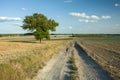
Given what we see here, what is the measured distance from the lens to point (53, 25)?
286 feet

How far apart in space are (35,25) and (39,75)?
218ft

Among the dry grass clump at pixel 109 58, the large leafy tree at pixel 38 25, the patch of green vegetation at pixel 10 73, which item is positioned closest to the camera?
the patch of green vegetation at pixel 10 73

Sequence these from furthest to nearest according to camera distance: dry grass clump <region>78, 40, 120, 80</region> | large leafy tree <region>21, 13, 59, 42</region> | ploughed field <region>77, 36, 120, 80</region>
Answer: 1. large leafy tree <region>21, 13, 59, 42</region>
2. ploughed field <region>77, 36, 120, 80</region>
3. dry grass clump <region>78, 40, 120, 80</region>

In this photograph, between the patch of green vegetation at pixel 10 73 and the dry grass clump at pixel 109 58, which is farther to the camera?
the dry grass clump at pixel 109 58

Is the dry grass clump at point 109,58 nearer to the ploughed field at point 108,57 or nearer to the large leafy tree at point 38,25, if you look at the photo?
the ploughed field at point 108,57

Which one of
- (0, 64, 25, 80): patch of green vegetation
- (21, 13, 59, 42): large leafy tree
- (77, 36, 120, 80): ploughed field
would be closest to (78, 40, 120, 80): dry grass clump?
(77, 36, 120, 80): ploughed field

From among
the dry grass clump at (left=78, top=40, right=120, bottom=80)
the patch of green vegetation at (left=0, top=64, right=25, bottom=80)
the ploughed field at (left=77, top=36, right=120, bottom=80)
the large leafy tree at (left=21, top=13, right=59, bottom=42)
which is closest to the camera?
the patch of green vegetation at (left=0, top=64, right=25, bottom=80)

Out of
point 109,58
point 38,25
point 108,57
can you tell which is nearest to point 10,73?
point 109,58

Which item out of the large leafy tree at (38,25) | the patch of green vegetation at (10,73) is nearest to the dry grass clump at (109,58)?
the patch of green vegetation at (10,73)

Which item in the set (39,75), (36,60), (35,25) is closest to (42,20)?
(35,25)

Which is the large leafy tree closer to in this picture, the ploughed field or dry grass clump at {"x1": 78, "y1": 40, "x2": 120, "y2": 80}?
the ploughed field

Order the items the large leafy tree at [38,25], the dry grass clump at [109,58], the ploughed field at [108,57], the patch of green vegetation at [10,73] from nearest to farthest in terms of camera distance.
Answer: the patch of green vegetation at [10,73]
the dry grass clump at [109,58]
the ploughed field at [108,57]
the large leafy tree at [38,25]

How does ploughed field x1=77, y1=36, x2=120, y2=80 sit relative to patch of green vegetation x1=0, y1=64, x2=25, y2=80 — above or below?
below

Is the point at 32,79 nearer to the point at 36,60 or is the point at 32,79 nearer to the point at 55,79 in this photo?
the point at 55,79
